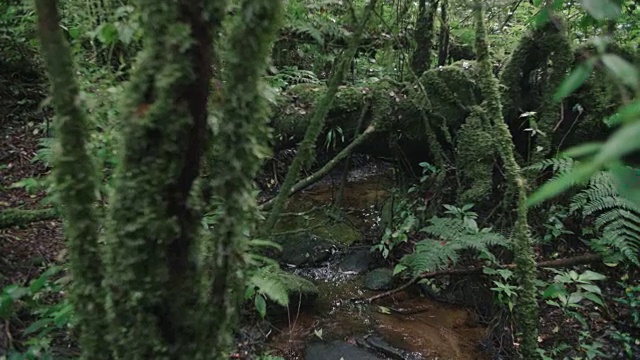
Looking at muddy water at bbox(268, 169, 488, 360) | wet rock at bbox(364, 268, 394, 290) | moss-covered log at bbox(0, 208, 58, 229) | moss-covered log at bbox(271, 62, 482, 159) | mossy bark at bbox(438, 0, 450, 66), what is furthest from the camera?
mossy bark at bbox(438, 0, 450, 66)

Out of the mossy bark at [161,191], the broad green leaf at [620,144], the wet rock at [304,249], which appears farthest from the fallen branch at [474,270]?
the broad green leaf at [620,144]

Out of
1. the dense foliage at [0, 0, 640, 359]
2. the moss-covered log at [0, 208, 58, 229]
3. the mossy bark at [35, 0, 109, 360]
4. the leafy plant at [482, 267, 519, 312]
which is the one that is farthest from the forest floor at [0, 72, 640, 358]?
the mossy bark at [35, 0, 109, 360]

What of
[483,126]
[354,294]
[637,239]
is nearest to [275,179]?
[354,294]

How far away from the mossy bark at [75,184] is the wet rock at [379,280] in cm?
332

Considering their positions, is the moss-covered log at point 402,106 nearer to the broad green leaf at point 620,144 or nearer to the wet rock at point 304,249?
the wet rock at point 304,249

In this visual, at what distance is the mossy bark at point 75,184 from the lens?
1601 mm

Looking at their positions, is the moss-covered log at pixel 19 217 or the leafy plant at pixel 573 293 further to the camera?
the leafy plant at pixel 573 293

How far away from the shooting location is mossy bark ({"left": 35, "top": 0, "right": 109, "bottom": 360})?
160 centimetres

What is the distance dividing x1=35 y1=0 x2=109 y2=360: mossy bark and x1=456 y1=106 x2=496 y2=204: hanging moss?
3.95m

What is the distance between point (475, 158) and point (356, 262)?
64.0 inches

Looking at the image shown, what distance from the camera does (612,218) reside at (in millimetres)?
3945

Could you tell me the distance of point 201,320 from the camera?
1.62 meters

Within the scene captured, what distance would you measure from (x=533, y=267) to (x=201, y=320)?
108 inches

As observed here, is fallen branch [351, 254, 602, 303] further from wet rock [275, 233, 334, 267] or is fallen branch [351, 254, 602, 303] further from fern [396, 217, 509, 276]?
wet rock [275, 233, 334, 267]
